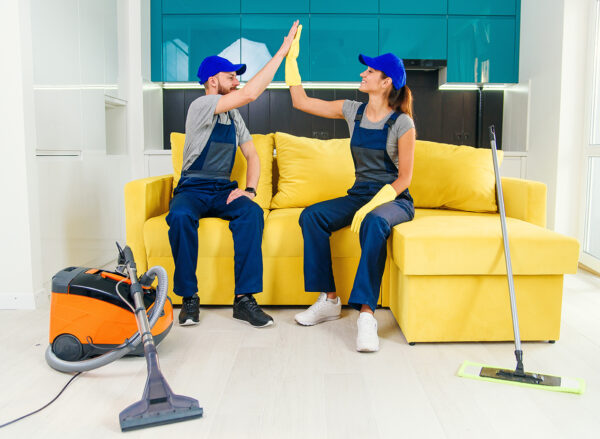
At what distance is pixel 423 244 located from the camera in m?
2.18

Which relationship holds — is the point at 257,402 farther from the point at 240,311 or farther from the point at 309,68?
the point at 309,68

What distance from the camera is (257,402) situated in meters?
1.74

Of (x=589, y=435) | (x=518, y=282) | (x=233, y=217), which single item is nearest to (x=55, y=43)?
(x=233, y=217)

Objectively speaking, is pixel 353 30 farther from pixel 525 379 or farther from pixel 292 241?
pixel 525 379

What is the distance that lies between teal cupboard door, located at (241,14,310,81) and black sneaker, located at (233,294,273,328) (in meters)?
2.42

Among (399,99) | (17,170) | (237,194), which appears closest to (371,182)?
(399,99)

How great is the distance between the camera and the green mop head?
182 centimetres

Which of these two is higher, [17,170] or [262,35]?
[262,35]

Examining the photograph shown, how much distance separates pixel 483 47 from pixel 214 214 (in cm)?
283

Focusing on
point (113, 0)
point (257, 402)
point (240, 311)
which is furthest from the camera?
point (113, 0)

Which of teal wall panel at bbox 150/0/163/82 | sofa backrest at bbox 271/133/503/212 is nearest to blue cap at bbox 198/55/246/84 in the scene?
sofa backrest at bbox 271/133/503/212

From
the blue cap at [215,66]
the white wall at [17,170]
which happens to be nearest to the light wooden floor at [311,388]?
the white wall at [17,170]

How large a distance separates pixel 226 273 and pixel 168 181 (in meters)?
0.68

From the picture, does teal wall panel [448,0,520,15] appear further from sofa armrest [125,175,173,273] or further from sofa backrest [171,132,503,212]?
sofa armrest [125,175,173,273]
